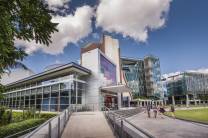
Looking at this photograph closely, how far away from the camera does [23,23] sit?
590 cm

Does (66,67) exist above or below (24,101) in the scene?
above

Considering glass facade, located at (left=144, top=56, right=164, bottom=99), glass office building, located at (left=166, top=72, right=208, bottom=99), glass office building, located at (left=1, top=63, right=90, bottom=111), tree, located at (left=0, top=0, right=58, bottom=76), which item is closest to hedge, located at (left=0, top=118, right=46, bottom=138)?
tree, located at (left=0, top=0, right=58, bottom=76)

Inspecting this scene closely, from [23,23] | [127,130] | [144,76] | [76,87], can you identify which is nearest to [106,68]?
[76,87]

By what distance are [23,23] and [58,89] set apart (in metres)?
22.3

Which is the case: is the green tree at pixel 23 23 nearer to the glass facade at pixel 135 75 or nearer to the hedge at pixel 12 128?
the hedge at pixel 12 128

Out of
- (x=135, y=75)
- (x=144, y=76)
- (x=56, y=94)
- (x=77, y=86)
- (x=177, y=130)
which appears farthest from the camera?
(x=144, y=76)

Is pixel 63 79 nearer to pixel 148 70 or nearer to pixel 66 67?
pixel 66 67

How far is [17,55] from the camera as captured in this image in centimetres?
690

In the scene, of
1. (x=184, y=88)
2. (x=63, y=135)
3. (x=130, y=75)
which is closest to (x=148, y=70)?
(x=130, y=75)

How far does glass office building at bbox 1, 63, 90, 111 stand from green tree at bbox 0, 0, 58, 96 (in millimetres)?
19065

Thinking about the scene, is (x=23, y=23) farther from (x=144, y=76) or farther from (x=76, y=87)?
(x=144, y=76)

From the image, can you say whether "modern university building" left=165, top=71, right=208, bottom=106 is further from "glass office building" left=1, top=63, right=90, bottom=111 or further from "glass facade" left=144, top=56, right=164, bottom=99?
"glass office building" left=1, top=63, right=90, bottom=111

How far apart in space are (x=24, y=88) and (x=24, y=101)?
9.60 feet

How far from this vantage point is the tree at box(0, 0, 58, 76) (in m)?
4.93
